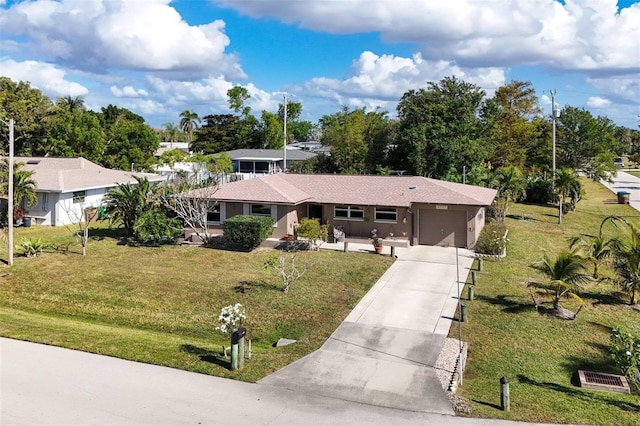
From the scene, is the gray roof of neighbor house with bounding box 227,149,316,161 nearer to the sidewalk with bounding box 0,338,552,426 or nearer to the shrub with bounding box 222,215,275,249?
the shrub with bounding box 222,215,275,249

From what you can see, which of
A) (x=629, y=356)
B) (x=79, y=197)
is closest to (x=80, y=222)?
(x=79, y=197)

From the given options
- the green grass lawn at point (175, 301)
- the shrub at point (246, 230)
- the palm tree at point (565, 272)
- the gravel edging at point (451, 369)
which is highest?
the shrub at point (246, 230)

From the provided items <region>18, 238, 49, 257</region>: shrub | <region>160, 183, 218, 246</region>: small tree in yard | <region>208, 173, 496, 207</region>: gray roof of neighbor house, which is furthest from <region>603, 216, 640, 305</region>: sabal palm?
<region>18, 238, 49, 257</region>: shrub

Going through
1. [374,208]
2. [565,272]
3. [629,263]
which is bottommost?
[565,272]

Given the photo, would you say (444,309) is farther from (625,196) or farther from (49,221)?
(625,196)

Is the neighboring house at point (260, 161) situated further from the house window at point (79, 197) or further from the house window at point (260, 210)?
the house window at point (260, 210)

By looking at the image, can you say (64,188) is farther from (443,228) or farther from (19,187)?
A: (443,228)

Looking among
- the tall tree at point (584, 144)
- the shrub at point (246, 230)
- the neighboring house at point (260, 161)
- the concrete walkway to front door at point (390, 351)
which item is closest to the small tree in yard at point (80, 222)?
the shrub at point (246, 230)
